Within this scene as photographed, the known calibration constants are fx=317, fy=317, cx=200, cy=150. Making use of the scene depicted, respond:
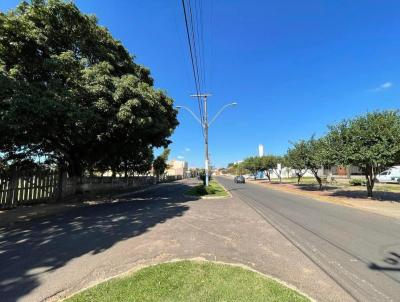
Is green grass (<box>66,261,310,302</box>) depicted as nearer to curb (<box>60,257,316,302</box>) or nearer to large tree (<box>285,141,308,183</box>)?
→ curb (<box>60,257,316,302</box>)

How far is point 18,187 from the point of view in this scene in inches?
643

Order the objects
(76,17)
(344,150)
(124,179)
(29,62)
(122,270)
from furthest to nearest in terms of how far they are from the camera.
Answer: (124,179), (344,150), (76,17), (29,62), (122,270)

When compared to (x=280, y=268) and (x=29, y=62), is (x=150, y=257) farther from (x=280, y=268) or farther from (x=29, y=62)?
(x=29, y=62)

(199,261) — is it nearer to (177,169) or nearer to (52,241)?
(52,241)

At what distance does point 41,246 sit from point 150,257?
304 cm

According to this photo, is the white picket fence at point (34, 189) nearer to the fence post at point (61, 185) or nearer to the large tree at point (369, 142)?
the fence post at point (61, 185)

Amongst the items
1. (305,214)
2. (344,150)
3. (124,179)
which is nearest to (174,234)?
(305,214)

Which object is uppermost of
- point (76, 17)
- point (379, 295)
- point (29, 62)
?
point (76, 17)

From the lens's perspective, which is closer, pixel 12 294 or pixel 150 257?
pixel 12 294

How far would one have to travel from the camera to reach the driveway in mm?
5113

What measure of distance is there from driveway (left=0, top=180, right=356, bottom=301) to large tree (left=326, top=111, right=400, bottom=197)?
36.3 ft

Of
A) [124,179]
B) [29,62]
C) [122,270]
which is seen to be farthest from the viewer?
[124,179]

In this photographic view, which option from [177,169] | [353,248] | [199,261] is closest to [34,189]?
[199,261]

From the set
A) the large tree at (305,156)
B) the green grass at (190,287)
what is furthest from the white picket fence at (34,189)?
the large tree at (305,156)
